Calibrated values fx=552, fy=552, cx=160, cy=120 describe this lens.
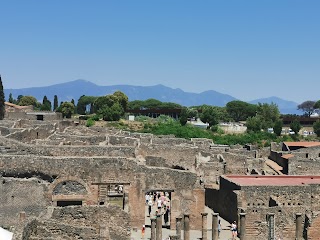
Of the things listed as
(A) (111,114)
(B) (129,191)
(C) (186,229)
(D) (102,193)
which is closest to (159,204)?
(D) (102,193)

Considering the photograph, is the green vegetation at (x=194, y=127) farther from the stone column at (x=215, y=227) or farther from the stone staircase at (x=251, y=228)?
the stone column at (x=215, y=227)

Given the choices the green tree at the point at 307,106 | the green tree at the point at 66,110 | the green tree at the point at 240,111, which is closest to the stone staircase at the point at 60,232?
the green tree at the point at 66,110

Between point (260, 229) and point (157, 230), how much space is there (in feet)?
15.4

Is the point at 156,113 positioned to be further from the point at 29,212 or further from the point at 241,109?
the point at 29,212

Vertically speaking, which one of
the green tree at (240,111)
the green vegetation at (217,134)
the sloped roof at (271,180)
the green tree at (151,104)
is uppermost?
the green tree at (151,104)

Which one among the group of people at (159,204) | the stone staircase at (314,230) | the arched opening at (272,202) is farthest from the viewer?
the group of people at (159,204)

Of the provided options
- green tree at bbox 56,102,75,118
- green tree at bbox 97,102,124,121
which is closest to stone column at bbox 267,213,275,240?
green tree at bbox 97,102,124,121

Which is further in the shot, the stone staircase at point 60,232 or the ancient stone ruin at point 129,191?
the ancient stone ruin at point 129,191

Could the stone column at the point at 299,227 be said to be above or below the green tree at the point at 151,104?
below

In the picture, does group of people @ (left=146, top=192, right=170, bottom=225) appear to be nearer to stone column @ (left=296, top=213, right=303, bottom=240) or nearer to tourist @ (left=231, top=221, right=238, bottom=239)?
tourist @ (left=231, top=221, right=238, bottom=239)

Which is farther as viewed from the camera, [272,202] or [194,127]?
[194,127]

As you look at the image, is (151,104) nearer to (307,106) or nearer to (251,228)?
(307,106)

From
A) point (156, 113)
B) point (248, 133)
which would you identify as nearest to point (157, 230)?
point (248, 133)

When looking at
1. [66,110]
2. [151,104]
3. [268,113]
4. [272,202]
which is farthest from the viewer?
[151,104]
